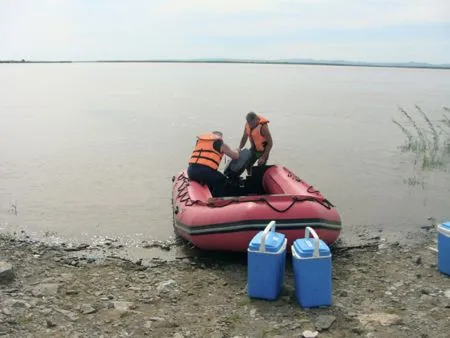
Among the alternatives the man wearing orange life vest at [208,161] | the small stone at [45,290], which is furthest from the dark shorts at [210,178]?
the small stone at [45,290]

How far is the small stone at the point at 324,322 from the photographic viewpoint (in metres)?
4.08

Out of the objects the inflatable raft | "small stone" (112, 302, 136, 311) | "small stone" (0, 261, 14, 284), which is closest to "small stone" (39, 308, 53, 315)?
"small stone" (112, 302, 136, 311)

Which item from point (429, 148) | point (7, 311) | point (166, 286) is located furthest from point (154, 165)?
point (7, 311)

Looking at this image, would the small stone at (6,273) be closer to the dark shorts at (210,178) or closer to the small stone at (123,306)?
the small stone at (123,306)

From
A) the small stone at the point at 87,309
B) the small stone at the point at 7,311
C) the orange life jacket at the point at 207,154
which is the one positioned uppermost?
the orange life jacket at the point at 207,154

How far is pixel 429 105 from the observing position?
26.5 m

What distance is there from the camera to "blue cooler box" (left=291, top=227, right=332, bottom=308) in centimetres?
424

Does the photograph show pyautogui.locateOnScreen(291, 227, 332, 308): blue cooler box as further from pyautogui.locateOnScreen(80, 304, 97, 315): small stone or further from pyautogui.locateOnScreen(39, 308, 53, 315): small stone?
pyautogui.locateOnScreen(39, 308, 53, 315): small stone

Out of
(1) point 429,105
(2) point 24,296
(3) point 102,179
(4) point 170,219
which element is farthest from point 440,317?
(1) point 429,105

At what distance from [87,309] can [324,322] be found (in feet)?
6.16

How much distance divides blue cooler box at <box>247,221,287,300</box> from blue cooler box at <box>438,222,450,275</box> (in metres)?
1.59

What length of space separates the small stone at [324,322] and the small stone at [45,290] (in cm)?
223

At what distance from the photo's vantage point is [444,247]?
200 inches

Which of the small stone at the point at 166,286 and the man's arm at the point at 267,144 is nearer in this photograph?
the small stone at the point at 166,286
